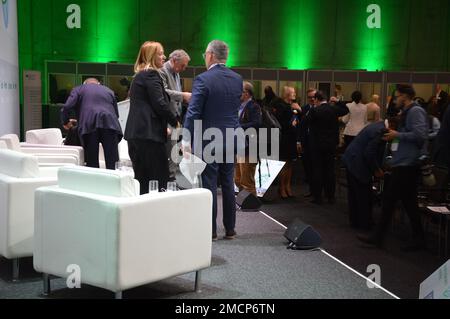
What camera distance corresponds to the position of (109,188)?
3.20 metres

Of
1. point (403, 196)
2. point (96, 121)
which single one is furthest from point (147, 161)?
point (403, 196)

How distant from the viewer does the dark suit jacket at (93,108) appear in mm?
5883

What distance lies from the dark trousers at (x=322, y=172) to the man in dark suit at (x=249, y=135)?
817mm

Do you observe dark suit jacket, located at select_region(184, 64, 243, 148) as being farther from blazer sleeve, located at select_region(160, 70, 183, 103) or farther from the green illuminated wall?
the green illuminated wall

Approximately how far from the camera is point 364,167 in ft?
19.1

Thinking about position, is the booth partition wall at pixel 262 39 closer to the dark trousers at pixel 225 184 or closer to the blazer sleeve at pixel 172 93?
the blazer sleeve at pixel 172 93

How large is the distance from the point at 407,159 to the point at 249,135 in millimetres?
2276

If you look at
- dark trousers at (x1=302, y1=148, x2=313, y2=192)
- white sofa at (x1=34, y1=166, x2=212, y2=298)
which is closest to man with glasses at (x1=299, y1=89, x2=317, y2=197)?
dark trousers at (x1=302, y1=148, x2=313, y2=192)

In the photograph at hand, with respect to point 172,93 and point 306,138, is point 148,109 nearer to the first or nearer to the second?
point 172,93

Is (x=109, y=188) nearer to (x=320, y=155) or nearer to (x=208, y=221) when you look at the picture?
(x=208, y=221)

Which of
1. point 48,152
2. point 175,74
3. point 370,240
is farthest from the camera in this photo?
point 48,152

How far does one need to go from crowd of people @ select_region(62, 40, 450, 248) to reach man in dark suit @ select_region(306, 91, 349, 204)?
13 millimetres

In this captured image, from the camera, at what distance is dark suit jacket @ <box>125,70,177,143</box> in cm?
450
